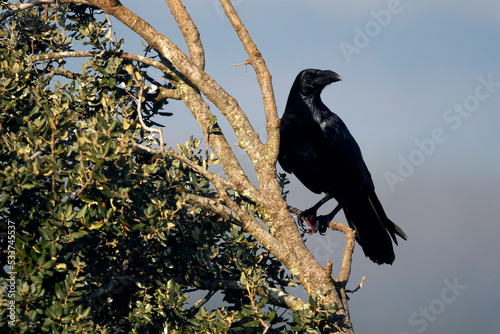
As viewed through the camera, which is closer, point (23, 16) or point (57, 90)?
point (57, 90)

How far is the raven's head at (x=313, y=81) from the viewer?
25.7 ft

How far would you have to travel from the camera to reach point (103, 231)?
4.29 metres

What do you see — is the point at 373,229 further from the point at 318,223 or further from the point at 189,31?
the point at 189,31

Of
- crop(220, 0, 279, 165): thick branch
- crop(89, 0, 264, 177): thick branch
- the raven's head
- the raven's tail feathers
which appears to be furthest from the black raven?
crop(220, 0, 279, 165): thick branch

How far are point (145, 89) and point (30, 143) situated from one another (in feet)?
6.98

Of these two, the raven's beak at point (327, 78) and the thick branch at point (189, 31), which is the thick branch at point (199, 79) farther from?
the raven's beak at point (327, 78)

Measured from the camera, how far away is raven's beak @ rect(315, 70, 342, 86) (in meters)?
7.80

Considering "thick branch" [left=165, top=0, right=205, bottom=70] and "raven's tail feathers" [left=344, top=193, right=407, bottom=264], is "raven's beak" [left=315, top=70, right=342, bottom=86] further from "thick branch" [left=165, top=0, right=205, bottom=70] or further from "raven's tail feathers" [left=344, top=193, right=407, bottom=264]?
"thick branch" [left=165, top=0, right=205, bottom=70]

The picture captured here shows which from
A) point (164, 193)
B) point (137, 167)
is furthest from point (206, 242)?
point (137, 167)

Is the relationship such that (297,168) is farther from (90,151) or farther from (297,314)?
(90,151)

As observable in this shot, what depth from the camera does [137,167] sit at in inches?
174

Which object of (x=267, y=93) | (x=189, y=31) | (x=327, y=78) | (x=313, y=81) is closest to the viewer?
(x=267, y=93)

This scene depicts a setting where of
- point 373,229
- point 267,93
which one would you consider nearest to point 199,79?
point 267,93

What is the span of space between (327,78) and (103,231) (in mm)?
4625
